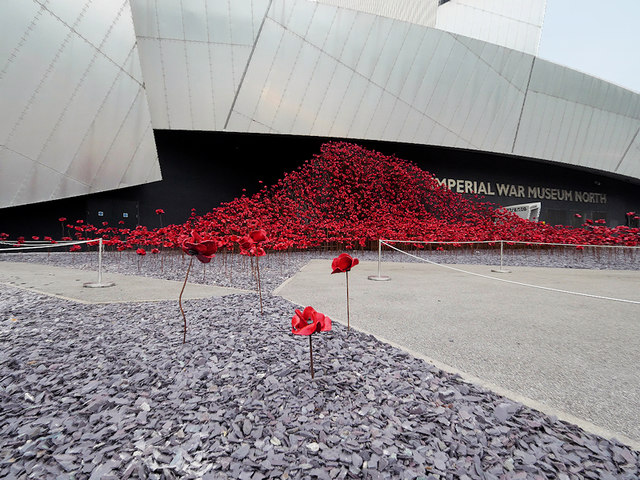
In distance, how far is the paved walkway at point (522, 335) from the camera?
1766 mm

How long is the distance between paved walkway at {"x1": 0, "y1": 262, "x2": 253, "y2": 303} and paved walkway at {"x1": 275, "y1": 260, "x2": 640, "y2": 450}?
4.07 feet

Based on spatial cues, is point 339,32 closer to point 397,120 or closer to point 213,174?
point 397,120

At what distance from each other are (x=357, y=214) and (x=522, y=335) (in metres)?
9.46

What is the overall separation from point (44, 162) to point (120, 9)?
5132 millimetres

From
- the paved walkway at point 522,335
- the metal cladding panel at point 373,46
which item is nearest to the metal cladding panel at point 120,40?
the metal cladding panel at point 373,46

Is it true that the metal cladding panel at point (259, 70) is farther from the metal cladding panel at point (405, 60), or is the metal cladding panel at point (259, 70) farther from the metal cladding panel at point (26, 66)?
the metal cladding panel at point (26, 66)

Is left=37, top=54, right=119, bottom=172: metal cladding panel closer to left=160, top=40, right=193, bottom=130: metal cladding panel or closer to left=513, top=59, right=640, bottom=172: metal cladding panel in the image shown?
left=160, top=40, right=193, bottom=130: metal cladding panel

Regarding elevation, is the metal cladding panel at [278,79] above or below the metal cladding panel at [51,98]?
above

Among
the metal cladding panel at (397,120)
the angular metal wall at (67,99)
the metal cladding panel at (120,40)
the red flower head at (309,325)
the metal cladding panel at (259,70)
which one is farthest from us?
the metal cladding panel at (397,120)

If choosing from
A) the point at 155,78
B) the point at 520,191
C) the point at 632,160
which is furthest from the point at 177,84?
the point at 632,160

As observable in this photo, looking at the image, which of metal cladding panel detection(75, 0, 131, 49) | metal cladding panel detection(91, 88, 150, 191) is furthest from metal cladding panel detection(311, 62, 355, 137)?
metal cladding panel detection(75, 0, 131, 49)

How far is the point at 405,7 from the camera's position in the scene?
1697 centimetres

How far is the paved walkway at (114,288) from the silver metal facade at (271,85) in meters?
4.55

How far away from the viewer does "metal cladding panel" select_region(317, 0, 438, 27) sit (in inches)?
664
